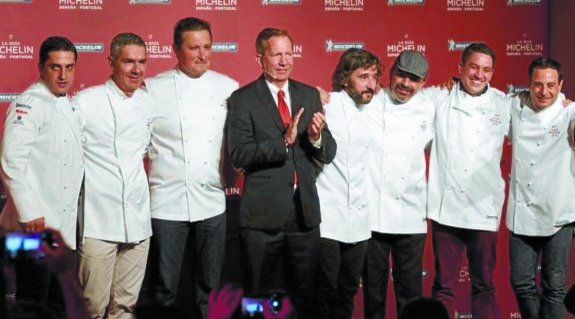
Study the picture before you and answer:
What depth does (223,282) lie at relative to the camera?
5836 millimetres

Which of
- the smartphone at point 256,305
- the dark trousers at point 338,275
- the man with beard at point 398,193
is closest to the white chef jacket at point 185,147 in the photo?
the dark trousers at point 338,275

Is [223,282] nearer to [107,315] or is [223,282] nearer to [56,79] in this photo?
[107,315]

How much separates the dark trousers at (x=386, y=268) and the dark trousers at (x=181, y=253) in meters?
0.81

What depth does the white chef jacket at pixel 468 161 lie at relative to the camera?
217 inches

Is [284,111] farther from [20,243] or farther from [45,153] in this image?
[20,243]

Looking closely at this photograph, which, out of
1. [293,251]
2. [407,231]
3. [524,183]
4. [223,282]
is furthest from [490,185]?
[223,282]

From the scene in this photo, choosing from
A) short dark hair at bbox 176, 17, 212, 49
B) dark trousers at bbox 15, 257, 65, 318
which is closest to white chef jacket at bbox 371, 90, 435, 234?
short dark hair at bbox 176, 17, 212, 49

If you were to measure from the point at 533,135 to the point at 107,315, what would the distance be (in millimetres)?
2509

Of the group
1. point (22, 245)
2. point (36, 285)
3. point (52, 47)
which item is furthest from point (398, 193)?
point (22, 245)

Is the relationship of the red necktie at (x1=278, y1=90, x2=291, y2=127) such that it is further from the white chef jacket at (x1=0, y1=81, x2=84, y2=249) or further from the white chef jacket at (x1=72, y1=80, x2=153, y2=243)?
the white chef jacket at (x1=0, y1=81, x2=84, y2=249)

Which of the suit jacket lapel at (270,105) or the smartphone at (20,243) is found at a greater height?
the suit jacket lapel at (270,105)

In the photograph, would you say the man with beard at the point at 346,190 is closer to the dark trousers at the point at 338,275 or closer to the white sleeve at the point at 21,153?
the dark trousers at the point at 338,275

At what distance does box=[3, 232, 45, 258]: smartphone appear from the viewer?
3.32 meters

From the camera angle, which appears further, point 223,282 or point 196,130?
point 223,282
